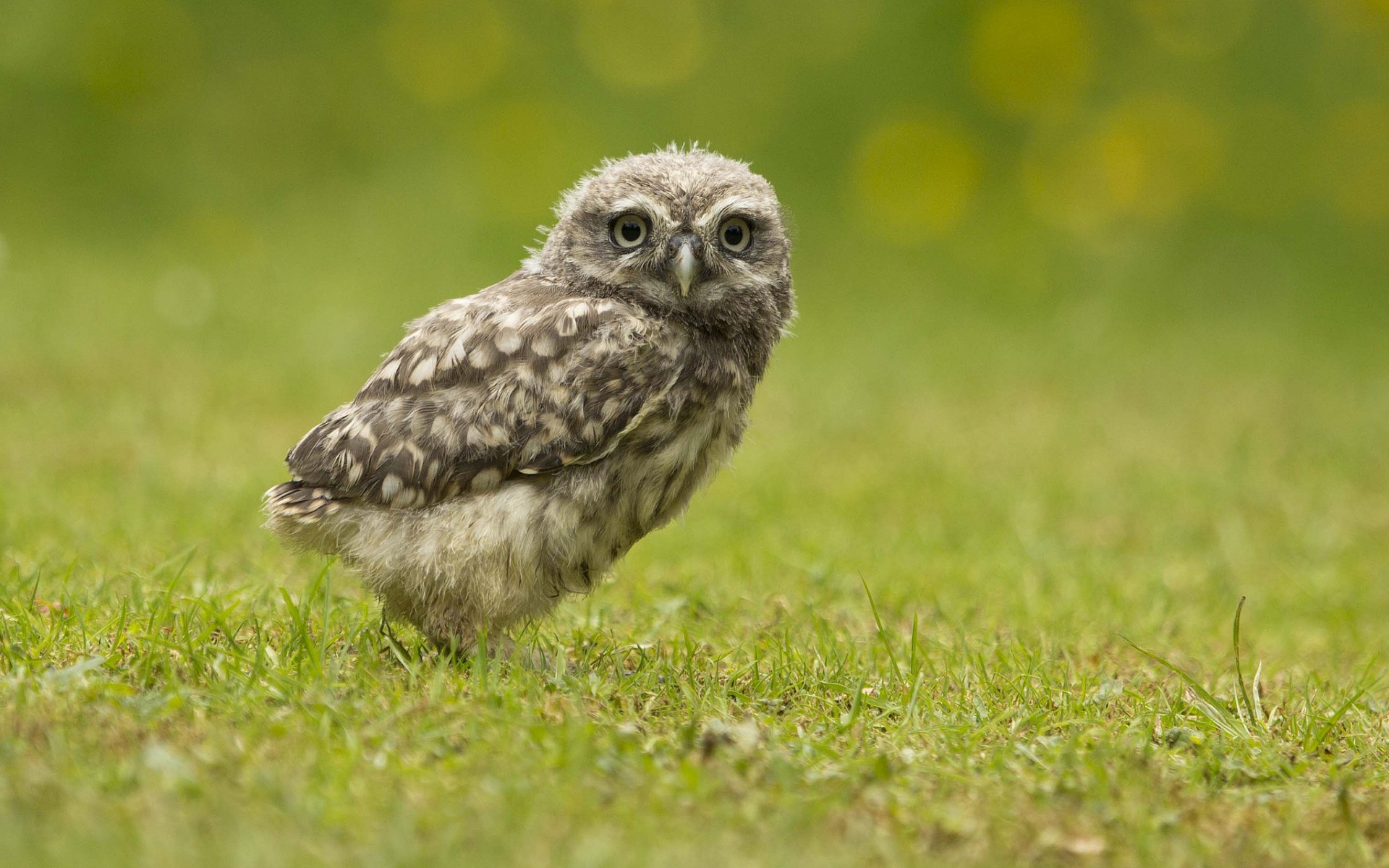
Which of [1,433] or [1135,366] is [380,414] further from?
[1135,366]

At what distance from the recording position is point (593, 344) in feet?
13.5

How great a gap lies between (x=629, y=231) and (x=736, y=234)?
32cm

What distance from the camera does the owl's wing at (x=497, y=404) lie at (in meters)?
4.05

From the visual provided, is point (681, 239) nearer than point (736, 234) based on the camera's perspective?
Yes

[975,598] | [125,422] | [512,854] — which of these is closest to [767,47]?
[125,422]

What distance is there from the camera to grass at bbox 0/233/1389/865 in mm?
3037

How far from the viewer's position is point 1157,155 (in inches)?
484

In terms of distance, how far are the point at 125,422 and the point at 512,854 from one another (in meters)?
5.92

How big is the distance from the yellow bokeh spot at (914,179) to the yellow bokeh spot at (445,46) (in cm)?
338

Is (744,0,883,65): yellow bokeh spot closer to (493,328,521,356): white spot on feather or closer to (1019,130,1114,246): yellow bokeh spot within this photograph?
(1019,130,1114,246): yellow bokeh spot

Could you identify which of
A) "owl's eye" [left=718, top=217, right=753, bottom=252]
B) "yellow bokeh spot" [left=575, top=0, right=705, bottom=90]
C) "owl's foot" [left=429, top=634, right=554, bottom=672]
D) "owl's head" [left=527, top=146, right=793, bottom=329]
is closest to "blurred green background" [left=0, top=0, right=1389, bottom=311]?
"yellow bokeh spot" [left=575, top=0, right=705, bottom=90]

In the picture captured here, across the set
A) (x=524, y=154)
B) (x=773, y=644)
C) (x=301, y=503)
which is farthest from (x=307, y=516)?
(x=524, y=154)

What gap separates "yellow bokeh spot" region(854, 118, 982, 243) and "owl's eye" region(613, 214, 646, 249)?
8.33 metres

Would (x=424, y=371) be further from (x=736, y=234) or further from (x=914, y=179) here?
(x=914, y=179)
